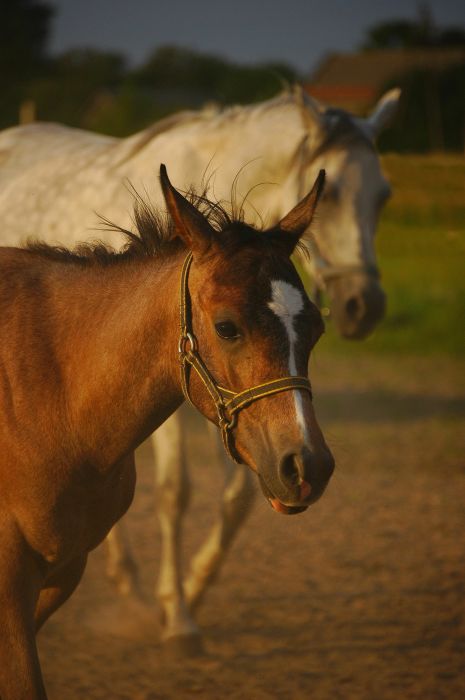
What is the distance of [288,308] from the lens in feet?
8.95

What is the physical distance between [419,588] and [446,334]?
330 inches

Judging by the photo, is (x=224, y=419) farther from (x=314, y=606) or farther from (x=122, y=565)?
(x=314, y=606)

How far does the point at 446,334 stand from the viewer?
44.9 feet

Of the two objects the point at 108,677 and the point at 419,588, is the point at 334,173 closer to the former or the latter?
the point at 419,588

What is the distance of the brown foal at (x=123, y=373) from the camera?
8.95 ft

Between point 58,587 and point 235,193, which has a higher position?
point 235,193

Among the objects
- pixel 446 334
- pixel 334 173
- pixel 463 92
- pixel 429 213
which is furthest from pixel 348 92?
pixel 334 173

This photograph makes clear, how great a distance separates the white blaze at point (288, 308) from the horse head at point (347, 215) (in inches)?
98.6

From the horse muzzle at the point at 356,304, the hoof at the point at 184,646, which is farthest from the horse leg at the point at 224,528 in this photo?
the horse muzzle at the point at 356,304

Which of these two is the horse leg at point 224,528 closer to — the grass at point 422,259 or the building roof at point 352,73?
the grass at point 422,259

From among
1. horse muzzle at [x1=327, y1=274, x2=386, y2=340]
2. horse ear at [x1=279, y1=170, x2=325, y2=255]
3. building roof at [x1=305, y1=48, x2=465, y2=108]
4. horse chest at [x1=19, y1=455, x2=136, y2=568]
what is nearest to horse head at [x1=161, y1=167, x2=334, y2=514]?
horse ear at [x1=279, y1=170, x2=325, y2=255]

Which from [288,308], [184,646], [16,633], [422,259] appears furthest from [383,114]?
[422,259]

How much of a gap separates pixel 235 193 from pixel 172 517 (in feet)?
5.55

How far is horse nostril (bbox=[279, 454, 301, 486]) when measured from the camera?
2.63 metres
